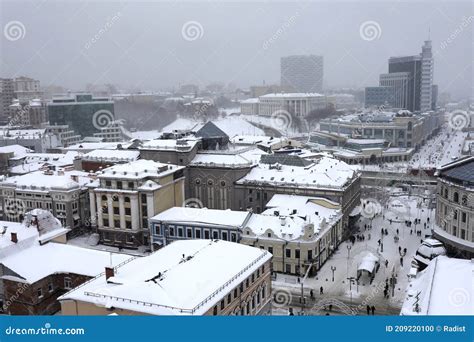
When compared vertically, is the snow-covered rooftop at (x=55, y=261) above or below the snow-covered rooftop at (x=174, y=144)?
below

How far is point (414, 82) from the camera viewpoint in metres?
72.8

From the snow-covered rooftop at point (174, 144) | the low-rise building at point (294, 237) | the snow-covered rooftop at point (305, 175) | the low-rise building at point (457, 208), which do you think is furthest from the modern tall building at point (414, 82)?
the low-rise building at point (294, 237)

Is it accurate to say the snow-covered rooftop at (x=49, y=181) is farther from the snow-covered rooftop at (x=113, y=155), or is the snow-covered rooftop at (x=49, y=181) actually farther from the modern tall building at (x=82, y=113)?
the modern tall building at (x=82, y=113)

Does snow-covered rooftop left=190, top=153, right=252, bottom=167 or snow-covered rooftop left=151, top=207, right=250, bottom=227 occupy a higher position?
snow-covered rooftop left=190, top=153, right=252, bottom=167

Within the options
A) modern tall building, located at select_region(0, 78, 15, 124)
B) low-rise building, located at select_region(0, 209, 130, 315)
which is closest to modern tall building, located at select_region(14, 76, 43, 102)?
modern tall building, located at select_region(0, 78, 15, 124)

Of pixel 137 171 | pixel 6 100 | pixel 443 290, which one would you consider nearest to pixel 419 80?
pixel 6 100

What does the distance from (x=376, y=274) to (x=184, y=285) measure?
30.8 feet

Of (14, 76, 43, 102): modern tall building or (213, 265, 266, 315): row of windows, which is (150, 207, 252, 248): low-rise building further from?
(14, 76, 43, 102): modern tall building

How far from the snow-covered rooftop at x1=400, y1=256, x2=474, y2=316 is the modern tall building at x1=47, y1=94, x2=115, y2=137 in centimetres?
4782

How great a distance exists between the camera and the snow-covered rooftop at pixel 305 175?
23078 mm

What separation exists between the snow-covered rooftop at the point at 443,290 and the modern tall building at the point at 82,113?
47.8 meters

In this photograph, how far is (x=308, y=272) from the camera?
18.3 metres

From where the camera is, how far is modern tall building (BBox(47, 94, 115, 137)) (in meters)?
55.3

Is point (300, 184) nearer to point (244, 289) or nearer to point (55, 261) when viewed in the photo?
point (244, 289)
